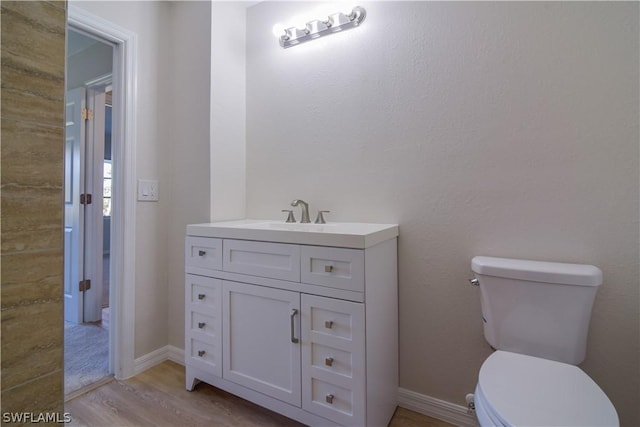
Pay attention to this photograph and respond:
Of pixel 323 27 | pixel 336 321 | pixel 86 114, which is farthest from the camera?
pixel 86 114

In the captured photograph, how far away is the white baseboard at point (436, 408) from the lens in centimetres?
141

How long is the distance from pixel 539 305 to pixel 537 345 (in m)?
0.15

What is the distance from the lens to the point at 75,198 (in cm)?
251

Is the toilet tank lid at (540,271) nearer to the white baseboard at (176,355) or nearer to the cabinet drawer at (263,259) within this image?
the cabinet drawer at (263,259)

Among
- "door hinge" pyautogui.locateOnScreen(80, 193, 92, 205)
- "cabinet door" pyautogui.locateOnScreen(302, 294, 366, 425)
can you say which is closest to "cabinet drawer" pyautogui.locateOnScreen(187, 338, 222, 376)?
"cabinet door" pyautogui.locateOnScreen(302, 294, 366, 425)

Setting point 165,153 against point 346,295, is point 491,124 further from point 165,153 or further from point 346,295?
point 165,153

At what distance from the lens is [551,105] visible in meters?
1.27

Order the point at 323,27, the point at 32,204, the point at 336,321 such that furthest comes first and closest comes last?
1. the point at 323,27
2. the point at 336,321
3. the point at 32,204

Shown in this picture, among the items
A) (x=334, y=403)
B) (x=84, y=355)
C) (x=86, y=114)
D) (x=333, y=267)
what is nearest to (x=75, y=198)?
(x=86, y=114)

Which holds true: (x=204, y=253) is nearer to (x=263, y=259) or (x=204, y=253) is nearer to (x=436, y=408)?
(x=263, y=259)

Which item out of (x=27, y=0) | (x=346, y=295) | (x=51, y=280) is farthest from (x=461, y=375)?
(x=27, y=0)

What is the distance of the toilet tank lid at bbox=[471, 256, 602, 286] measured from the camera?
1.08m

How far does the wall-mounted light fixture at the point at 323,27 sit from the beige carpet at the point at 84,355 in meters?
2.18

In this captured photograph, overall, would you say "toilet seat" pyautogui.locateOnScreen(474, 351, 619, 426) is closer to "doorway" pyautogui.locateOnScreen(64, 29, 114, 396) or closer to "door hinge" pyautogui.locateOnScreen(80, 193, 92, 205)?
"doorway" pyautogui.locateOnScreen(64, 29, 114, 396)
